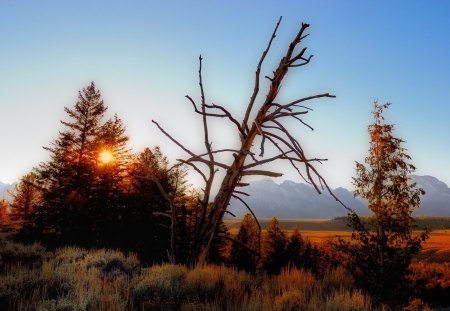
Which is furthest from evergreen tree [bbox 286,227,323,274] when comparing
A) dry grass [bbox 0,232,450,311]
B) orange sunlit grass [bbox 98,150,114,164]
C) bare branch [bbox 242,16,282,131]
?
bare branch [bbox 242,16,282,131]

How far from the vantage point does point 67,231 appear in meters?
25.3

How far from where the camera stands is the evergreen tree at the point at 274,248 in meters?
33.0

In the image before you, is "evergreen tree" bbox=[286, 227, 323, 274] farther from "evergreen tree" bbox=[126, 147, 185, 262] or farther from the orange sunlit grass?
the orange sunlit grass

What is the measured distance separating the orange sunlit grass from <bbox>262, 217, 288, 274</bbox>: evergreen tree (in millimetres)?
16766

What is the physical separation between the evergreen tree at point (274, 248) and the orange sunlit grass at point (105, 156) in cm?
1677

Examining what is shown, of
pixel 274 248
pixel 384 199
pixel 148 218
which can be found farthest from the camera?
pixel 274 248

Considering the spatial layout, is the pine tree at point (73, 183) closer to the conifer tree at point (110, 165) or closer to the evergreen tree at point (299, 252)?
the conifer tree at point (110, 165)

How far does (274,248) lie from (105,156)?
1840cm

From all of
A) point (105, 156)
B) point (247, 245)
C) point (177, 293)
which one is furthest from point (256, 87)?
point (247, 245)

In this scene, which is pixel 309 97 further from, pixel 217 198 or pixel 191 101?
pixel 217 198

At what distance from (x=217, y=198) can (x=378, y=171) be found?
13.1 meters

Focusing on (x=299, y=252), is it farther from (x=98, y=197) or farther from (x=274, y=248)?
(x=98, y=197)

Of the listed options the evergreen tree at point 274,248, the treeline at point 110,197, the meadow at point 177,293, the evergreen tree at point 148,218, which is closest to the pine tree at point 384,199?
the treeline at point 110,197

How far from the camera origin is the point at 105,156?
28359 millimetres
